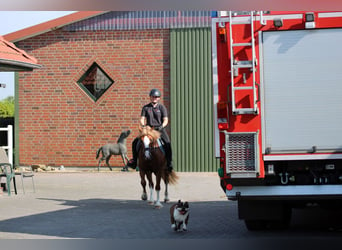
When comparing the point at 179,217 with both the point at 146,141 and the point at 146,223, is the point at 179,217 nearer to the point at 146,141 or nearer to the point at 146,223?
the point at 146,223

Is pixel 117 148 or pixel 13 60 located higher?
pixel 13 60

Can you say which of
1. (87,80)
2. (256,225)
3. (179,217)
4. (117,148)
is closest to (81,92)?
(87,80)

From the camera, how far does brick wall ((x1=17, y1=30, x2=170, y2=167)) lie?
23.1 m

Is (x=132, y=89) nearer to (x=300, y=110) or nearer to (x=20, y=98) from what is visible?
(x=20, y=98)

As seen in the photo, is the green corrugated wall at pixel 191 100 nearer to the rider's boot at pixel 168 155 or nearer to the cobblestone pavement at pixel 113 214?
the cobblestone pavement at pixel 113 214

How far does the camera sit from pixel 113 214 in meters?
12.1

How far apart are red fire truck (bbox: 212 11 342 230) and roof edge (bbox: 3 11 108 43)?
15.0 metres

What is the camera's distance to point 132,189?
17.0 metres

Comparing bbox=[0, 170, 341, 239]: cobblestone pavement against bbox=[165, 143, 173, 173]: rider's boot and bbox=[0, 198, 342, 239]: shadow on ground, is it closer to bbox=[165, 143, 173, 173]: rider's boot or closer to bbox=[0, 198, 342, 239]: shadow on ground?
bbox=[0, 198, 342, 239]: shadow on ground

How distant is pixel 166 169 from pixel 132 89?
9.70 meters

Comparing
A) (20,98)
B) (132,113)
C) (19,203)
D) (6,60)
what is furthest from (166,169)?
(20,98)

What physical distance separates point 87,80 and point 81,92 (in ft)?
1.53

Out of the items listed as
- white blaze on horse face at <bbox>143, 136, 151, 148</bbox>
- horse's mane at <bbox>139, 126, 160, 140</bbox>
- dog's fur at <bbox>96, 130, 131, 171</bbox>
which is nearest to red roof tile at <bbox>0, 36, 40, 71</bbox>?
horse's mane at <bbox>139, 126, 160, 140</bbox>

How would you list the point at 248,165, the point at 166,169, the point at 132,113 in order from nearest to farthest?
the point at 248,165 < the point at 166,169 < the point at 132,113
